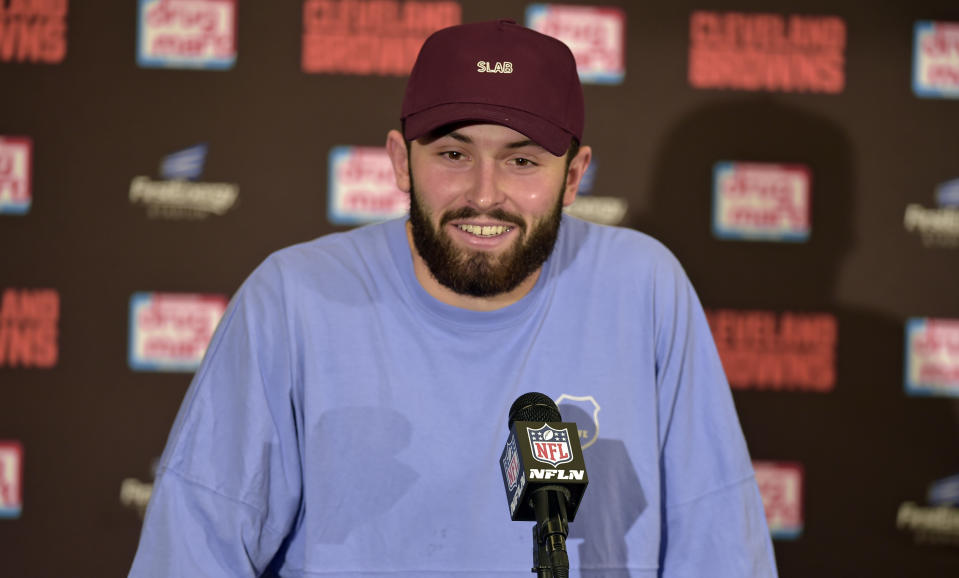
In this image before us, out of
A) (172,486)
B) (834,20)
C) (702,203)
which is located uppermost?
(834,20)

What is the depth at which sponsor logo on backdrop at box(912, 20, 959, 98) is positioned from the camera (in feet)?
9.52

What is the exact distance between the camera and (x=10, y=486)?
273 cm

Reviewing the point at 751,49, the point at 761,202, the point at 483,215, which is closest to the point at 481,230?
the point at 483,215

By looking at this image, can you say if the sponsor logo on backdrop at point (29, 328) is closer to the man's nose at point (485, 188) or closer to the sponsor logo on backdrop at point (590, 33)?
the sponsor logo on backdrop at point (590, 33)

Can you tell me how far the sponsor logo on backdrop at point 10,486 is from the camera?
107 inches

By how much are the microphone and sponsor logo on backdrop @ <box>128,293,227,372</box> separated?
206 centimetres

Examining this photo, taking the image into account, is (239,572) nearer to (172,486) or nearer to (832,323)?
(172,486)

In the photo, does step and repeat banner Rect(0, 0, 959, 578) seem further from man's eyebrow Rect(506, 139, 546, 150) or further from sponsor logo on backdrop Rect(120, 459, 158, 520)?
man's eyebrow Rect(506, 139, 546, 150)

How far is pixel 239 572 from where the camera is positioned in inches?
51.4

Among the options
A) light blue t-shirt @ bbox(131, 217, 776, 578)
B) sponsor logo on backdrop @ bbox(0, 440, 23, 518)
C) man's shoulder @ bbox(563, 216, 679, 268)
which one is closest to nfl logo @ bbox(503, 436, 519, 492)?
light blue t-shirt @ bbox(131, 217, 776, 578)

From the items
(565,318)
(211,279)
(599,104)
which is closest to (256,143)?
(211,279)

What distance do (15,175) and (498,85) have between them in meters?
1.99

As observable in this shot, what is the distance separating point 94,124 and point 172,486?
1840mm

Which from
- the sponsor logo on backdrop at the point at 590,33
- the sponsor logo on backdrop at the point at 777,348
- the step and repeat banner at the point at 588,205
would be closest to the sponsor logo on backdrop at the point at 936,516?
the step and repeat banner at the point at 588,205
